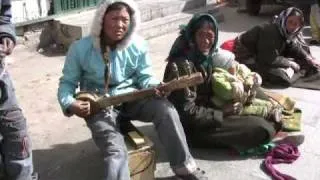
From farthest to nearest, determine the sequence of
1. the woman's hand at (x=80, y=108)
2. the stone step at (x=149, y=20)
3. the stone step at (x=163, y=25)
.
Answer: the stone step at (x=163, y=25) < the stone step at (x=149, y=20) < the woman's hand at (x=80, y=108)

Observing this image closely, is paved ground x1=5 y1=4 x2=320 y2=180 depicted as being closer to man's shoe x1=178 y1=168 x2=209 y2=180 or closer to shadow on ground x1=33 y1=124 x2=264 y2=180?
shadow on ground x1=33 y1=124 x2=264 y2=180

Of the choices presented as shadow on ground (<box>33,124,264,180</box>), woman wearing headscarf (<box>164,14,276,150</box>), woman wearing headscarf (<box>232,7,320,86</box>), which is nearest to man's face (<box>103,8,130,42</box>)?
woman wearing headscarf (<box>164,14,276,150</box>)

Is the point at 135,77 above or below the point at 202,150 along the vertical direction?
above

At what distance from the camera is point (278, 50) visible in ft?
16.5

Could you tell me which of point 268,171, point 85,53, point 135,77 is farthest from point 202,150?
point 85,53

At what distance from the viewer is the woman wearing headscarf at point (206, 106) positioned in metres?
3.46

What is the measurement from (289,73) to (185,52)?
6.48ft

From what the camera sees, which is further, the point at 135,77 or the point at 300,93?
the point at 300,93

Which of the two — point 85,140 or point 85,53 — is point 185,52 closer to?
point 85,53

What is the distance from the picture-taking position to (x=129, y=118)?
3.36 metres

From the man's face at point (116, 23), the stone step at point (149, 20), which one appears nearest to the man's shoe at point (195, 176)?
the man's face at point (116, 23)

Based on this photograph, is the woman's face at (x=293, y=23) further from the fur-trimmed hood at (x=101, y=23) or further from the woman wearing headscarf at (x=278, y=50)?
the fur-trimmed hood at (x=101, y=23)

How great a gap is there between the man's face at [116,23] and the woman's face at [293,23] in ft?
7.38

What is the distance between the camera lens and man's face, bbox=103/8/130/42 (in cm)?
310
